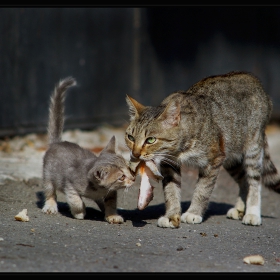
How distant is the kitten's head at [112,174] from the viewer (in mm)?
6156

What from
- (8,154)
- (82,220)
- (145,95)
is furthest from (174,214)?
(145,95)

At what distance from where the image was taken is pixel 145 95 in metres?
14.6

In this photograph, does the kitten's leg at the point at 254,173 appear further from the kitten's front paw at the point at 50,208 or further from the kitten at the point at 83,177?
the kitten's front paw at the point at 50,208

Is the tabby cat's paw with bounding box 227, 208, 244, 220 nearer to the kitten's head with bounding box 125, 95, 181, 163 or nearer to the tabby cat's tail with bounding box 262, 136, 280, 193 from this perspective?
the tabby cat's tail with bounding box 262, 136, 280, 193

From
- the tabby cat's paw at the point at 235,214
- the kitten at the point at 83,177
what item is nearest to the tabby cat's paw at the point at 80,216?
the kitten at the point at 83,177

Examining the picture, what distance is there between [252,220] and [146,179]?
1.77 meters

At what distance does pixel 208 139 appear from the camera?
685 cm

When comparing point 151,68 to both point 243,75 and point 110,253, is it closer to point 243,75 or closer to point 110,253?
point 243,75

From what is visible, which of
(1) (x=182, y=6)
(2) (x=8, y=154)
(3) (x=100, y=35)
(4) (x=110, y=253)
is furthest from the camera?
(1) (x=182, y=6)

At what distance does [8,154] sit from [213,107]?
4.11m

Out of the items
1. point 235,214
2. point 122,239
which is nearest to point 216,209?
point 235,214

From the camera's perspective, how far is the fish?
6195 mm

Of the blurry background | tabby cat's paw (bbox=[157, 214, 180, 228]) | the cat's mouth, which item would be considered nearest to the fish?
the cat's mouth

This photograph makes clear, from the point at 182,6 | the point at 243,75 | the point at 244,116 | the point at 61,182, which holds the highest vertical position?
the point at 182,6
